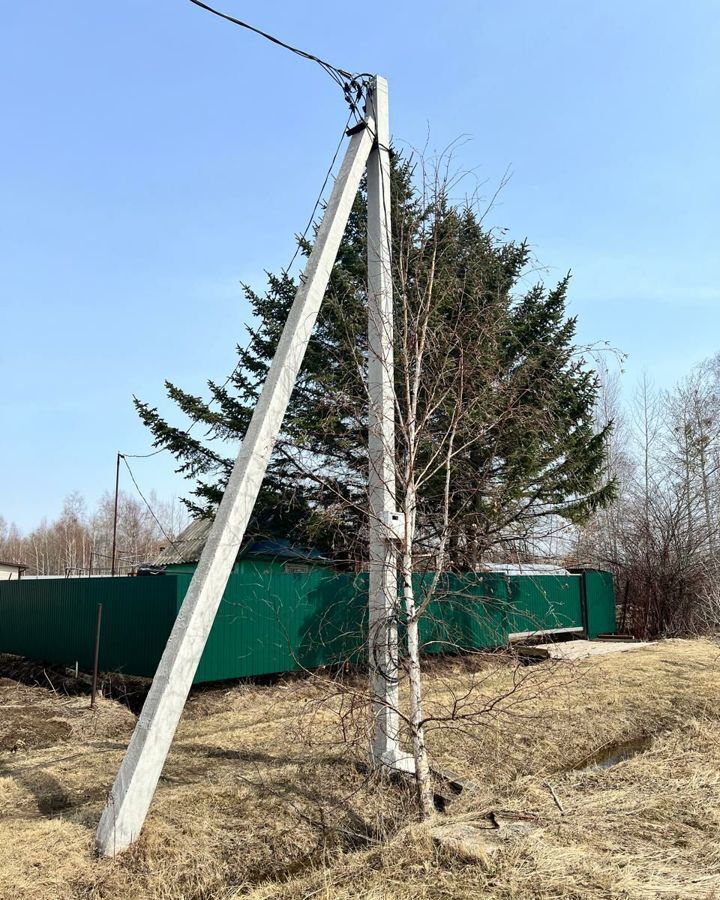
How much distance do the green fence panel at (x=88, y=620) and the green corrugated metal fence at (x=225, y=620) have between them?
15mm

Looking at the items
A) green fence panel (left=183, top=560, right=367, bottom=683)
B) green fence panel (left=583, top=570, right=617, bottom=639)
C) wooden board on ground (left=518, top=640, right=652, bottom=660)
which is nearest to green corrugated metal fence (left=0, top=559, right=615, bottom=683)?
green fence panel (left=183, top=560, right=367, bottom=683)

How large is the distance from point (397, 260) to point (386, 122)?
1.21 m

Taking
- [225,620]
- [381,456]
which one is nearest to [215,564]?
[381,456]

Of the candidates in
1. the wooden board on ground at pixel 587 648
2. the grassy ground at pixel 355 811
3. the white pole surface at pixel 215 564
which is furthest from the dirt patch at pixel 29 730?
the wooden board on ground at pixel 587 648

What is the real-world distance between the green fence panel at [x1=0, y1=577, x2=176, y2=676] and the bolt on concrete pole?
4838mm

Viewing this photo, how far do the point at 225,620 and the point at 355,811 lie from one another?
17.0 feet

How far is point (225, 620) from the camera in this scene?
32.2 feet

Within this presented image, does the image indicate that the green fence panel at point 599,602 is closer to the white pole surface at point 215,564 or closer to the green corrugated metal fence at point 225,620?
the green corrugated metal fence at point 225,620

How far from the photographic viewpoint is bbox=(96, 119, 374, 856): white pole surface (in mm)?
4324

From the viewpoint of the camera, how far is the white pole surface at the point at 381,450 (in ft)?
17.2

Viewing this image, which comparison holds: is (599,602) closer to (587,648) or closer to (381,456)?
(587,648)

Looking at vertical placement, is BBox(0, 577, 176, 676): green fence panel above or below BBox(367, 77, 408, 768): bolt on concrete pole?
below

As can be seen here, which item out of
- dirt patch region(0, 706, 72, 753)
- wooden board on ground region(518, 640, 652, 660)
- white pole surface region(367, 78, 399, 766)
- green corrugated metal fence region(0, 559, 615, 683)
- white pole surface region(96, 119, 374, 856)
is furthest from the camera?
wooden board on ground region(518, 640, 652, 660)

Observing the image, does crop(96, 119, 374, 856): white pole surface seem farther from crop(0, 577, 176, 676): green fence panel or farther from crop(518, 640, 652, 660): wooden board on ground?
crop(518, 640, 652, 660): wooden board on ground
